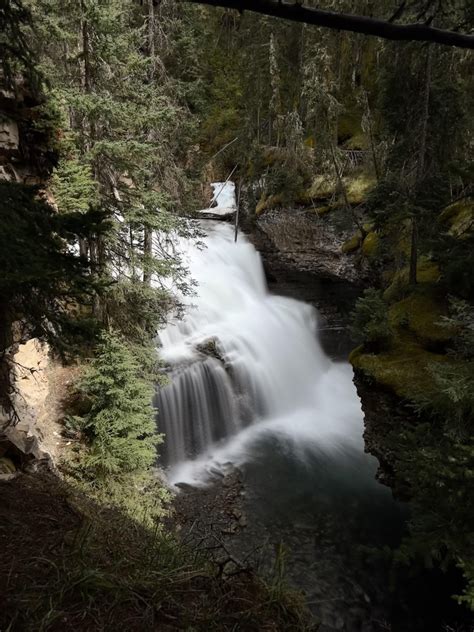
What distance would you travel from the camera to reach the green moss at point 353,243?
16.9m

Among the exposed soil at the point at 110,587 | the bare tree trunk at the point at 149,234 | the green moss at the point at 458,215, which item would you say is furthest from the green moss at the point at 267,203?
the exposed soil at the point at 110,587

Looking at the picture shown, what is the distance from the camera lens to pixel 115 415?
25.3 feet

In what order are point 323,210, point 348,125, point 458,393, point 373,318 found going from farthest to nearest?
point 348,125
point 323,210
point 373,318
point 458,393

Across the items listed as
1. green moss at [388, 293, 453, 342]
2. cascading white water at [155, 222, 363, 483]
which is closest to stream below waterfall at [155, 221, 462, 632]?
cascading white water at [155, 222, 363, 483]

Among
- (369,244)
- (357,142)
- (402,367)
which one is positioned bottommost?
(402,367)

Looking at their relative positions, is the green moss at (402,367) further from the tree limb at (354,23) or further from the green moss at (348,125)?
the green moss at (348,125)

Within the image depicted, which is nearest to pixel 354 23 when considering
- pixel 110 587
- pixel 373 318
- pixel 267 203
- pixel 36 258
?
pixel 36 258

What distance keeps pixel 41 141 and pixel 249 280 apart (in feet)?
34.4

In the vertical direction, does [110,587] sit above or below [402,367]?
above

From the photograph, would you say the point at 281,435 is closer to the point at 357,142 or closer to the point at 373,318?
the point at 373,318

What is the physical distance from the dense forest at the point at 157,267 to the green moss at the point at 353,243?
1.8 inches

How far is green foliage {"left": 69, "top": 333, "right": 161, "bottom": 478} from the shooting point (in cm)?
751

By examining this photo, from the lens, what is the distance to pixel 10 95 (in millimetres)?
7098

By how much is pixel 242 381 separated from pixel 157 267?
16.6 ft
